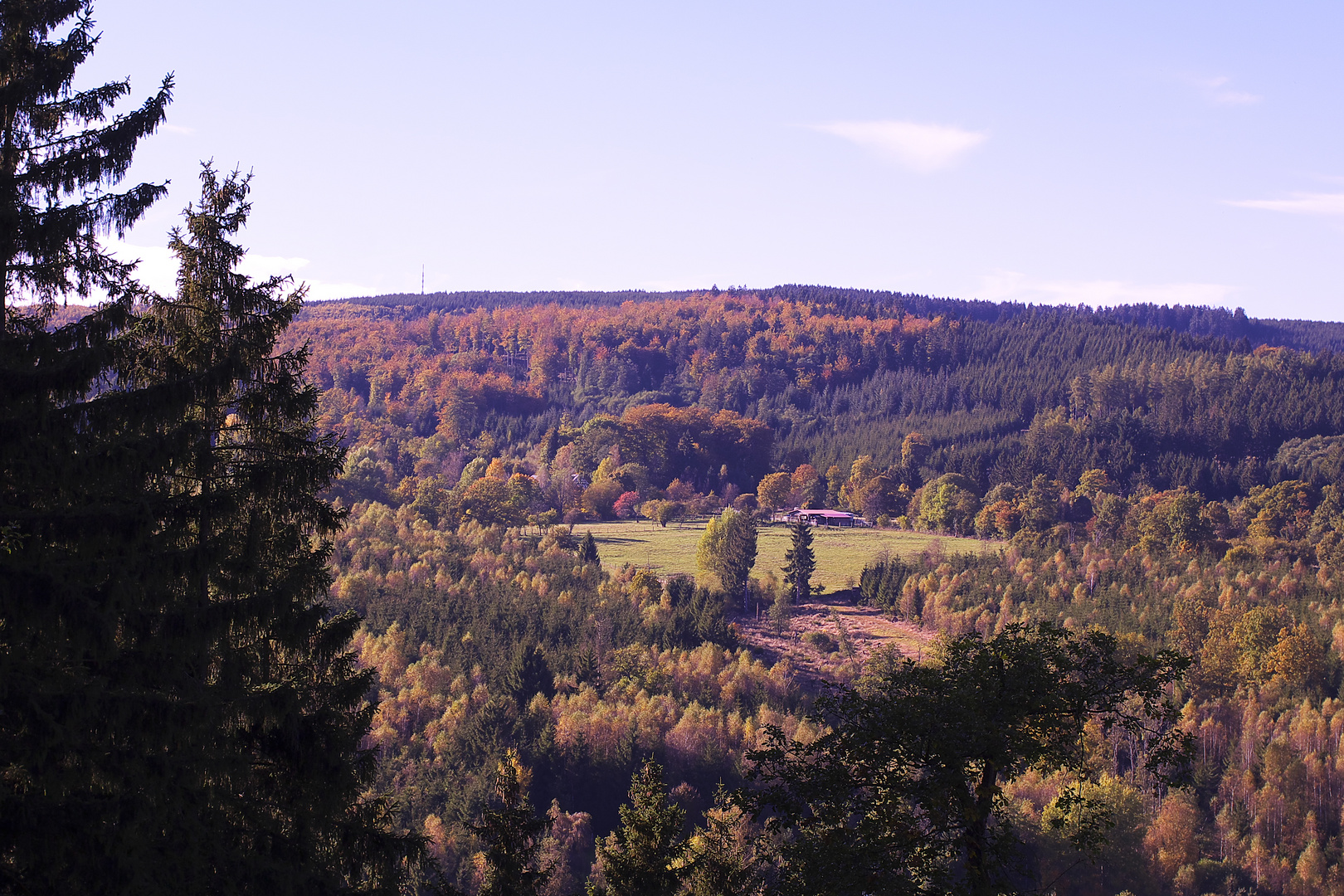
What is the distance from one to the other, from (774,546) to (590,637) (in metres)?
47.9

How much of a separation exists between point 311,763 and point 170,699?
3662 millimetres

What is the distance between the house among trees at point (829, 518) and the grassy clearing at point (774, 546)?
225 inches

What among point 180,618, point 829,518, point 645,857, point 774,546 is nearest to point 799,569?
point 774,546

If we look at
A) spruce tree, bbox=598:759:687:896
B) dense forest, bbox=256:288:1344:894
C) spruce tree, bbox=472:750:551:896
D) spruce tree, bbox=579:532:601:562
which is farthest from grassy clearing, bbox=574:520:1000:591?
spruce tree, bbox=472:750:551:896

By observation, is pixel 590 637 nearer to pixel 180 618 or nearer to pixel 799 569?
pixel 799 569

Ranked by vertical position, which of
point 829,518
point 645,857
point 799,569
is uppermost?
point 645,857

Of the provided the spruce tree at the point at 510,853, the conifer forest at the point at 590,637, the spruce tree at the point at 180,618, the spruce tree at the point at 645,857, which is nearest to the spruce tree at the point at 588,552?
the conifer forest at the point at 590,637

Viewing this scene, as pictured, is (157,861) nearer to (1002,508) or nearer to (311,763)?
(311,763)

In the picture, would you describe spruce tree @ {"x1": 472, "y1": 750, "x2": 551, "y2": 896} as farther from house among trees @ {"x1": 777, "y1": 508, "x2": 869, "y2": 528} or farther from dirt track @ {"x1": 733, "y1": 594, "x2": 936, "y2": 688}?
house among trees @ {"x1": 777, "y1": 508, "x2": 869, "y2": 528}

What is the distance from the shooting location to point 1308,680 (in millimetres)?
91688

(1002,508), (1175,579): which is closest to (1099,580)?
(1175,579)

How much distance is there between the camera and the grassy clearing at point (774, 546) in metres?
126

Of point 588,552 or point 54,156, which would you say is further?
point 588,552

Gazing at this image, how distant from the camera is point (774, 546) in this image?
454 feet
